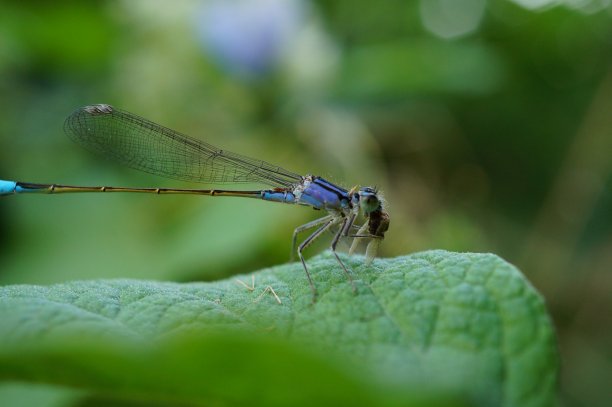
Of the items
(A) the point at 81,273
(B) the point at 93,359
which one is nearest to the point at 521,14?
(A) the point at 81,273

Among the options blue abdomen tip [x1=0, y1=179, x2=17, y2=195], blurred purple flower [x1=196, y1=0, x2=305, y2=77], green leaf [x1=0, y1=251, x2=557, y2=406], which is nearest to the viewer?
green leaf [x1=0, y1=251, x2=557, y2=406]

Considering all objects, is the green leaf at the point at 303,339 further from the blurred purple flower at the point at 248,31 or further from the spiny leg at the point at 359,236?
the blurred purple flower at the point at 248,31

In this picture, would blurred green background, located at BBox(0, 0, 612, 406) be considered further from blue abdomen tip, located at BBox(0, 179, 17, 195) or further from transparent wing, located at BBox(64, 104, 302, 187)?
blue abdomen tip, located at BBox(0, 179, 17, 195)

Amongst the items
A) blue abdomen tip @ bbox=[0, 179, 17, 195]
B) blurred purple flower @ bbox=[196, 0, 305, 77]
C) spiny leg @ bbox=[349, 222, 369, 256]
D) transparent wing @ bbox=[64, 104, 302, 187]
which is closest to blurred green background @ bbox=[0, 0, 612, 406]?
blurred purple flower @ bbox=[196, 0, 305, 77]

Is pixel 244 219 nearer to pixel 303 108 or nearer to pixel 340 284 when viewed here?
pixel 303 108

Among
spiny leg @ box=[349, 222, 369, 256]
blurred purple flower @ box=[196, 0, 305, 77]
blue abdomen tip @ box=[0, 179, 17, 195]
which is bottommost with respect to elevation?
blue abdomen tip @ box=[0, 179, 17, 195]

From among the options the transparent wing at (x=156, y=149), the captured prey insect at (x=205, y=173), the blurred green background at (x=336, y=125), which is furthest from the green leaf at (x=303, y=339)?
the blurred green background at (x=336, y=125)
